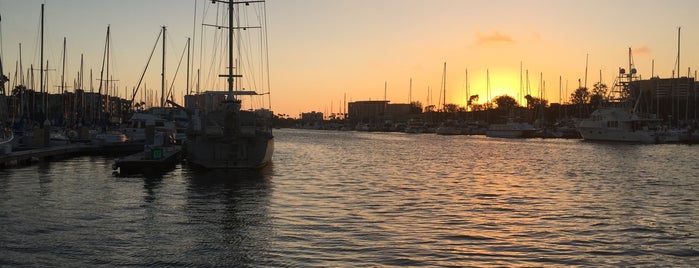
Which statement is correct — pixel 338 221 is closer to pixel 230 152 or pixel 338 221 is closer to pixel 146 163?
pixel 230 152

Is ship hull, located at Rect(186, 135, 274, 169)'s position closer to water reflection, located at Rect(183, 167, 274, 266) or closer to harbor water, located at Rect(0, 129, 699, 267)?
harbor water, located at Rect(0, 129, 699, 267)

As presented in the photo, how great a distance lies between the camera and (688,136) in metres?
105

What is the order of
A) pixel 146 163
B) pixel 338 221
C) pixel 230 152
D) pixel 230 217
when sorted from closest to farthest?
pixel 338 221, pixel 230 217, pixel 146 163, pixel 230 152

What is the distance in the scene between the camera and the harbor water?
1500cm

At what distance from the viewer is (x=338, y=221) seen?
20.2 meters

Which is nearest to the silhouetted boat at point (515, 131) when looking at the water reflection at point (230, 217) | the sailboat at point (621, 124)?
the sailboat at point (621, 124)

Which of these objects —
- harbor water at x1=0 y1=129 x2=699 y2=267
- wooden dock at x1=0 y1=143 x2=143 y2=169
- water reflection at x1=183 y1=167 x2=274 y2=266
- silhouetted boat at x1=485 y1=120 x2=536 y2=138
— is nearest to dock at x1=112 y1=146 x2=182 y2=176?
harbor water at x1=0 y1=129 x2=699 y2=267

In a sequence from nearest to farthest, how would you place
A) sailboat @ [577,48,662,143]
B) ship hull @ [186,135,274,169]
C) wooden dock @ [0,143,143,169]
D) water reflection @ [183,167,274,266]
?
1. water reflection @ [183,167,274,266]
2. ship hull @ [186,135,274,169]
3. wooden dock @ [0,143,143,169]
4. sailboat @ [577,48,662,143]

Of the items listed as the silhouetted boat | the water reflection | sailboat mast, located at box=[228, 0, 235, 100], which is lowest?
the water reflection

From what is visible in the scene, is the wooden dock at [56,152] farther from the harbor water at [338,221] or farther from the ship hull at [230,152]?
the ship hull at [230,152]

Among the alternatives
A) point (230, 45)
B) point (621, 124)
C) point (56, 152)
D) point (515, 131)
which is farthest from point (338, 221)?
point (515, 131)

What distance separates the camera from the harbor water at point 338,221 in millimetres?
15000

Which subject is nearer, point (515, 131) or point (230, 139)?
point (230, 139)

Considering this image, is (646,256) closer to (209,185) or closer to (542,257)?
(542,257)
